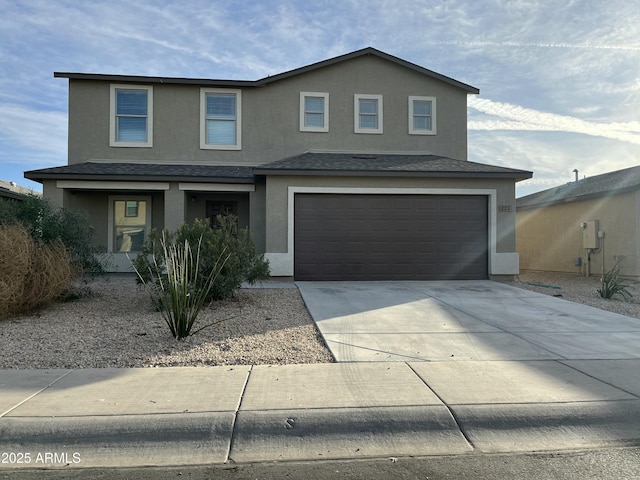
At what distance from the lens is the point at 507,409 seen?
447 centimetres

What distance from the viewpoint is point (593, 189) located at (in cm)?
1745

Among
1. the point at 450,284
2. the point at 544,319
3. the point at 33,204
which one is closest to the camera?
the point at 544,319

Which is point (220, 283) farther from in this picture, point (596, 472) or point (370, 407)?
point (596, 472)

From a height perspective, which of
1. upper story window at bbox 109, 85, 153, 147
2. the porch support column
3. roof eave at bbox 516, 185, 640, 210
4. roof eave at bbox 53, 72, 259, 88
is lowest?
the porch support column

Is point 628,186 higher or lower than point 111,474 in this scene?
higher

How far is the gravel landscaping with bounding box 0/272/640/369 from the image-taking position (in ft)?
20.0

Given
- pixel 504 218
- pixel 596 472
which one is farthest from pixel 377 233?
pixel 596 472

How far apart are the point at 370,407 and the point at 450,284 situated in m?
8.86

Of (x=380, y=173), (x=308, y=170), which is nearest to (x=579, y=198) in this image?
(x=380, y=173)

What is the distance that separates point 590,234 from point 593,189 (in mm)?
1917

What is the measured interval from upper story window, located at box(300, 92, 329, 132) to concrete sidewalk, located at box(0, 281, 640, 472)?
10443 millimetres

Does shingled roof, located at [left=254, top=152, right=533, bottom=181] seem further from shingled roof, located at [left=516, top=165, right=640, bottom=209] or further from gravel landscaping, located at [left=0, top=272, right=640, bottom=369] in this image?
shingled roof, located at [left=516, top=165, right=640, bottom=209]

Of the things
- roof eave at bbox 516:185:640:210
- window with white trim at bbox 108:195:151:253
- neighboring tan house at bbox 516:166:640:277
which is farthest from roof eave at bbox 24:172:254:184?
neighboring tan house at bbox 516:166:640:277

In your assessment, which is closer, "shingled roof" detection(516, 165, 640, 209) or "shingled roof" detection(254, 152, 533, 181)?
"shingled roof" detection(254, 152, 533, 181)
